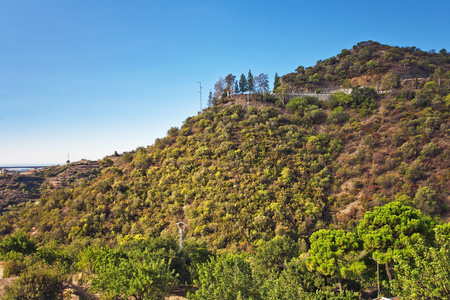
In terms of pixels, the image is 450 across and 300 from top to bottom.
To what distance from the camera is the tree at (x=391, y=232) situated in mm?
14492

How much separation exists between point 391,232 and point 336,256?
144 inches

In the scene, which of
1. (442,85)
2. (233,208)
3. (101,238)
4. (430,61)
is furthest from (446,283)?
(430,61)

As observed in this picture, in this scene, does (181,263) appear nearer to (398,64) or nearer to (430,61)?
(398,64)

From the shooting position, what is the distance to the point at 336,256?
1550 centimetres

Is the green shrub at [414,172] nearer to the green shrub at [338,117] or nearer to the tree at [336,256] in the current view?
the green shrub at [338,117]

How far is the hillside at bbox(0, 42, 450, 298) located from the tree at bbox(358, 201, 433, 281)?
1012cm

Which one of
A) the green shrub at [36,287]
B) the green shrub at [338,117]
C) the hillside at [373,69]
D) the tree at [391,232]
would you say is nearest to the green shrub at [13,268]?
the green shrub at [36,287]

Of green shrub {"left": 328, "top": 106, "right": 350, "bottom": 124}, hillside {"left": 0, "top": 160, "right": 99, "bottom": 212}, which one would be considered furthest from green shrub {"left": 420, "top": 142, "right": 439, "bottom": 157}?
hillside {"left": 0, "top": 160, "right": 99, "bottom": 212}

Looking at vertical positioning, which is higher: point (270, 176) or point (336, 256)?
point (270, 176)

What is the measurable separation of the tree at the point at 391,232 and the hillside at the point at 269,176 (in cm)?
1012

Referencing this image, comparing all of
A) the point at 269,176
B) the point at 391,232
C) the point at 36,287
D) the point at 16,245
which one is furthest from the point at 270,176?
the point at 16,245

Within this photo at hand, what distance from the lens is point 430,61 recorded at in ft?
209

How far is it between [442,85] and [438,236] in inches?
2095

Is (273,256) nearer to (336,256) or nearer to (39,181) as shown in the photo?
(336,256)
